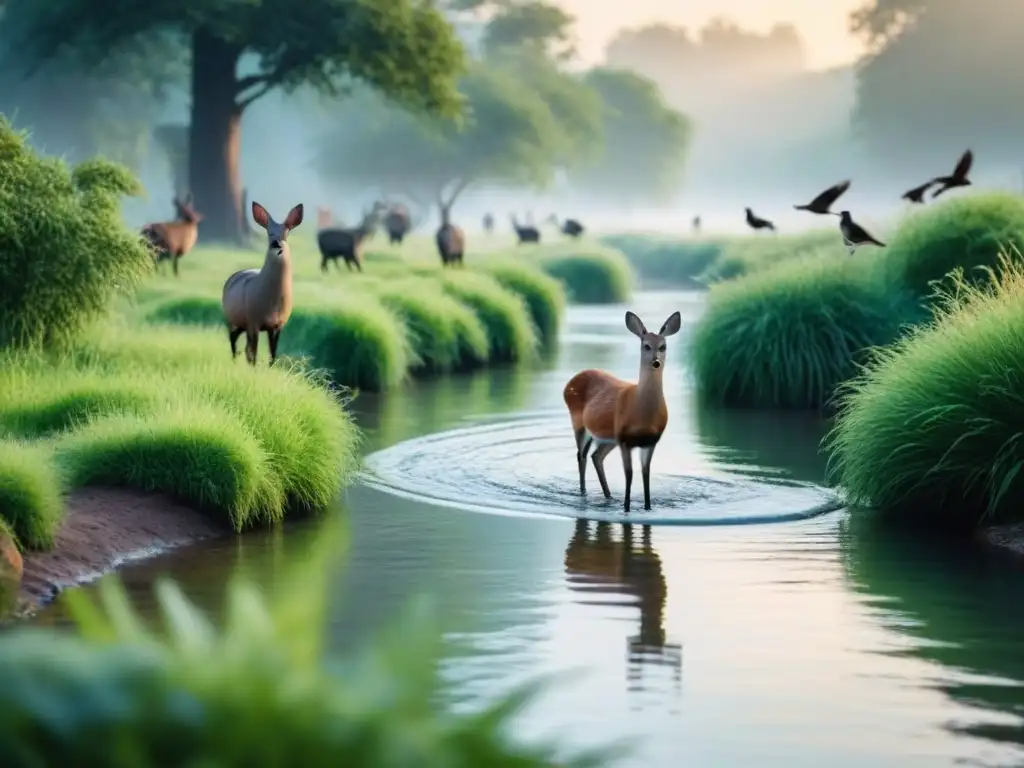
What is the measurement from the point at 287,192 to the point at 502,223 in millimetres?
38697

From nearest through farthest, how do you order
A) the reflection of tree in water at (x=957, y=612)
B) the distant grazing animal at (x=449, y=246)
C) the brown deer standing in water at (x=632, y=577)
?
the reflection of tree in water at (x=957, y=612) < the brown deer standing in water at (x=632, y=577) < the distant grazing animal at (x=449, y=246)

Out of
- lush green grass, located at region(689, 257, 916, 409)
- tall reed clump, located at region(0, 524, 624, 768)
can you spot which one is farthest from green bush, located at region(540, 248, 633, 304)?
tall reed clump, located at region(0, 524, 624, 768)

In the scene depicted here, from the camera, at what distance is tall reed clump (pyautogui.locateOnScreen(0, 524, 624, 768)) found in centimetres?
296

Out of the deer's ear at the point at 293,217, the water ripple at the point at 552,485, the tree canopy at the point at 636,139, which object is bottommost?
the water ripple at the point at 552,485

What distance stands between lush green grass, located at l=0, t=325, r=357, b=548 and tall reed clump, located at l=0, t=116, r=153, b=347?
0.50 metres

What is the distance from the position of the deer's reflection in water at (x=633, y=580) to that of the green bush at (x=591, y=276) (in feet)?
95.0

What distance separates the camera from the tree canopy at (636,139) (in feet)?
297

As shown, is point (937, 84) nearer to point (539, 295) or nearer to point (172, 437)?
point (539, 295)

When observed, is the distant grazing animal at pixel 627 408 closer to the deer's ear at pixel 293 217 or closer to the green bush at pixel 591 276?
the deer's ear at pixel 293 217

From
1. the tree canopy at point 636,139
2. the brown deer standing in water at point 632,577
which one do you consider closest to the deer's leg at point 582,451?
the brown deer standing in water at point 632,577

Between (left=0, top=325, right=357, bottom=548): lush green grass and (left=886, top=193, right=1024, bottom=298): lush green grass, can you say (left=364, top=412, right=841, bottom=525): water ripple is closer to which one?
(left=0, top=325, right=357, bottom=548): lush green grass

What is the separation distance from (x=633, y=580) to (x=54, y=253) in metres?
6.82

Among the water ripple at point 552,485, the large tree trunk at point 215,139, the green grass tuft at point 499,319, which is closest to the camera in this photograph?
the water ripple at point 552,485

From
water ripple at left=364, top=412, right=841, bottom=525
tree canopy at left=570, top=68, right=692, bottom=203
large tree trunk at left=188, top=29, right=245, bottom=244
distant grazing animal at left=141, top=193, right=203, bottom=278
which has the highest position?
tree canopy at left=570, top=68, right=692, bottom=203
